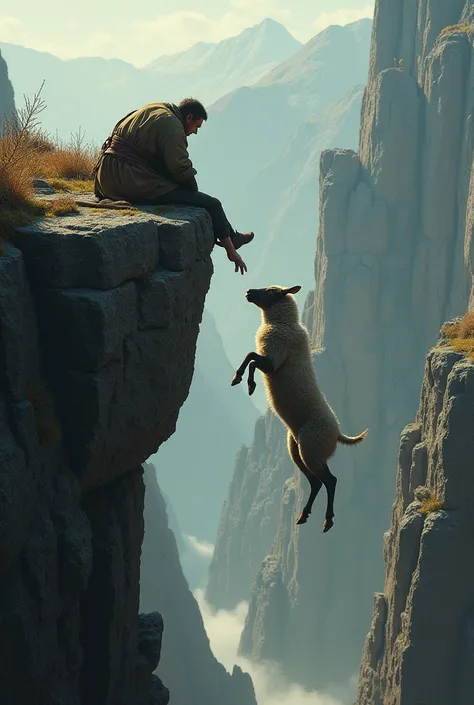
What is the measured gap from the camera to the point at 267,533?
105 meters

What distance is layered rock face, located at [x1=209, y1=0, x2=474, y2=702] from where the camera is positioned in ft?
266

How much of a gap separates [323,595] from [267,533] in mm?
22528

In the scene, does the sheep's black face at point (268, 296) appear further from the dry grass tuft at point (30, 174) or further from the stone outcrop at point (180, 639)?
the stone outcrop at point (180, 639)

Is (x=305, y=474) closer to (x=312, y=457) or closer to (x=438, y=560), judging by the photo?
(x=312, y=457)

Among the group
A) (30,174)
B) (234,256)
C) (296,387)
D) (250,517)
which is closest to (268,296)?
(234,256)

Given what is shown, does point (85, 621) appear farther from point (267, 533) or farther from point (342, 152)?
point (267, 533)

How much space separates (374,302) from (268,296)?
73.2m

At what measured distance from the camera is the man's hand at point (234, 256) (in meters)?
13.0

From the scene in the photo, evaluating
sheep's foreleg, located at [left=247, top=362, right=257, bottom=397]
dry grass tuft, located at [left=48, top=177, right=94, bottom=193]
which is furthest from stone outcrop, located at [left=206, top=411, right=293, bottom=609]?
sheep's foreleg, located at [left=247, top=362, right=257, bottom=397]

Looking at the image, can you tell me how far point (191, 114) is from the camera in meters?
13.4

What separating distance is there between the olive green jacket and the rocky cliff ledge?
73cm

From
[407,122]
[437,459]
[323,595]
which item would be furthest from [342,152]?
[437,459]

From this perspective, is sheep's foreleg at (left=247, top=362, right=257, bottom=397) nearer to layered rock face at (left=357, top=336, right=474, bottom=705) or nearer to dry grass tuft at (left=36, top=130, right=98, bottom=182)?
dry grass tuft at (left=36, top=130, right=98, bottom=182)

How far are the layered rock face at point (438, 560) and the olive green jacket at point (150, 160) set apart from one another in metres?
21.8
